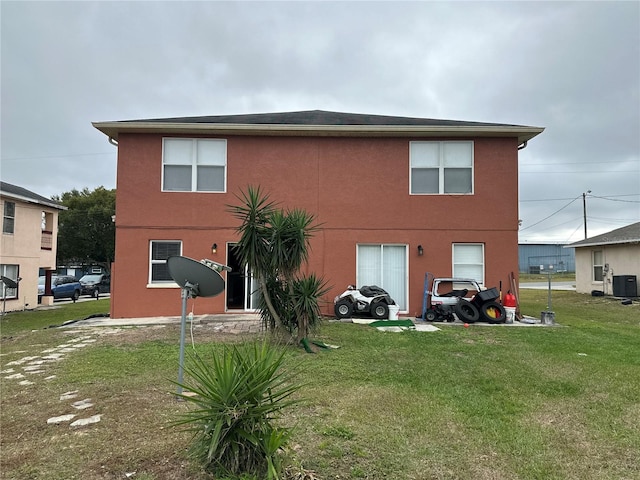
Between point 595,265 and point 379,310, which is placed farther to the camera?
point 595,265

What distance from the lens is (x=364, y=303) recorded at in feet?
34.1

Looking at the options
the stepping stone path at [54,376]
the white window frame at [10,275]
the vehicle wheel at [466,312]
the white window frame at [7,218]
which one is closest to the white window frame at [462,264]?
the vehicle wheel at [466,312]

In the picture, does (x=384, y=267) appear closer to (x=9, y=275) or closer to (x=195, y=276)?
(x=195, y=276)

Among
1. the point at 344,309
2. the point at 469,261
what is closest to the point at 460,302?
the point at 469,261

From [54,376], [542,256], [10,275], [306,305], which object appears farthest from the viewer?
[542,256]

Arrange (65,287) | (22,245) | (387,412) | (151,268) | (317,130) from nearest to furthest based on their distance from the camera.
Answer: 1. (387,412)
2. (317,130)
3. (151,268)
4. (22,245)
5. (65,287)

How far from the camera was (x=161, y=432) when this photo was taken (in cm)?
340

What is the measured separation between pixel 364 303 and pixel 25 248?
15.5 meters

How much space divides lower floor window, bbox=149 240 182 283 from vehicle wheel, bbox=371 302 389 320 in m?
5.66

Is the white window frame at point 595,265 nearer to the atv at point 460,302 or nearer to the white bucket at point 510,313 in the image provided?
the white bucket at point 510,313

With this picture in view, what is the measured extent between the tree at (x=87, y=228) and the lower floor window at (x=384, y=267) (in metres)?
27.2

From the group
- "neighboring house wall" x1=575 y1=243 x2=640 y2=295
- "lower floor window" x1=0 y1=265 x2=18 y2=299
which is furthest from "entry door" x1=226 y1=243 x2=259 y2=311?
"neighboring house wall" x1=575 y1=243 x2=640 y2=295

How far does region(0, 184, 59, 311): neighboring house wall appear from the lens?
16.2 m

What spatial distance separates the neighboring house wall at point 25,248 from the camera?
1625cm
